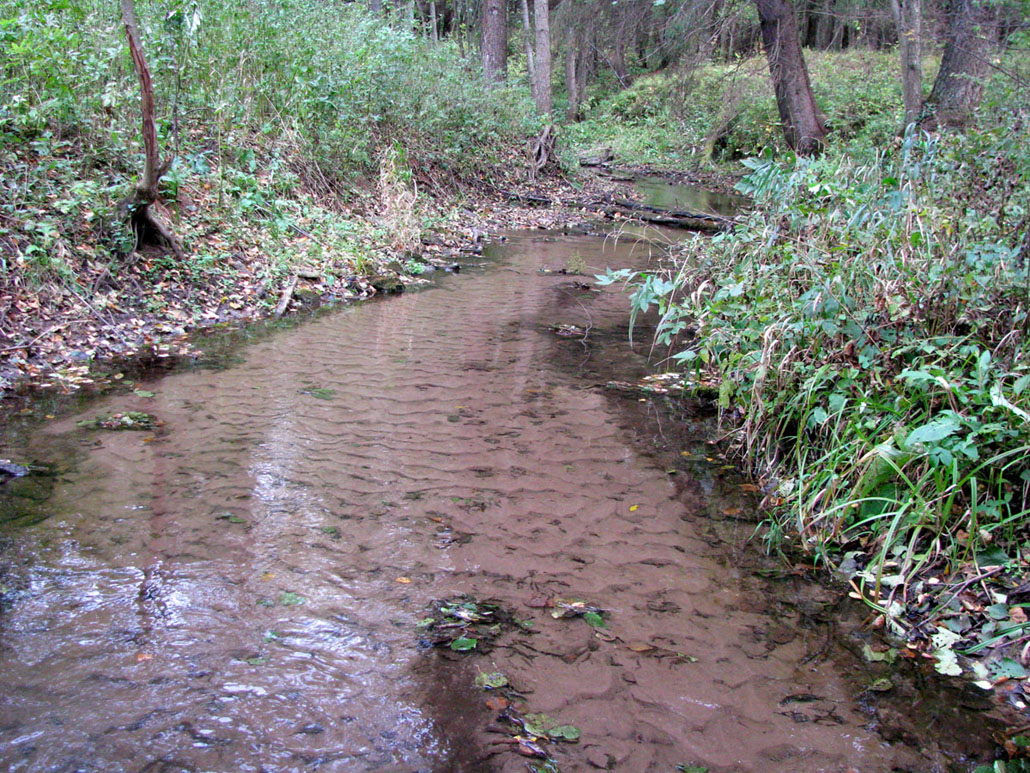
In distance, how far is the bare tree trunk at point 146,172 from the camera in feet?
20.4

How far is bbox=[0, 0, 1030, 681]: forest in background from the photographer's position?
3.59 metres

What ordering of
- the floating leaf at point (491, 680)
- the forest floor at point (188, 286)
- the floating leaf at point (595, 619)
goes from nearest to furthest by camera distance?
the floating leaf at point (491, 680) < the floating leaf at point (595, 619) < the forest floor at point (188, 286)

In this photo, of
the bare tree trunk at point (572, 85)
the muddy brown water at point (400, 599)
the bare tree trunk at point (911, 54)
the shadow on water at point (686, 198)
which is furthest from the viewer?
the bare tree trunk at point (572, 85)

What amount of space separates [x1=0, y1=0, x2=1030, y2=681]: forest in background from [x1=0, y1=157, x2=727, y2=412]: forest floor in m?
0.03

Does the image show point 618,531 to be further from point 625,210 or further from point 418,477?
point 625,210

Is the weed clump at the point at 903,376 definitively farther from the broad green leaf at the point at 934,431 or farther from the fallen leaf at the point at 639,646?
the fallen leaf at the point at 639,646

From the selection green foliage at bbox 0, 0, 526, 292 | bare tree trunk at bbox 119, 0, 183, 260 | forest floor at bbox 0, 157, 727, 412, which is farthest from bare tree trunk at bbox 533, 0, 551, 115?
bare tree trunk at bbox 119, 0, 183, 260

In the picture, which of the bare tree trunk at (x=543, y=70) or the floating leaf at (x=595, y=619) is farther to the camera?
the bare tree trunk at (x=543, y=70)

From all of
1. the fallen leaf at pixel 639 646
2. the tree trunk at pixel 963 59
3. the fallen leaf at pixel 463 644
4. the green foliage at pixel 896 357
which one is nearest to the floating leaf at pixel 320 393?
the green foliage at pixel 896 357

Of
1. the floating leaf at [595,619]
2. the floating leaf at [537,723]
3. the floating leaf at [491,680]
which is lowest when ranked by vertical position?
the floating leaf at [537,723]

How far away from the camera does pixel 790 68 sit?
44.0ft

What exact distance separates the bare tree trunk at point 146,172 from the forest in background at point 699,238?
5 centimetres

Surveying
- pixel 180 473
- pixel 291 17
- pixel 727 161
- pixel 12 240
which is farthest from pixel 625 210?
pixel 180 473

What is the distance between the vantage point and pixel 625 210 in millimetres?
15883
